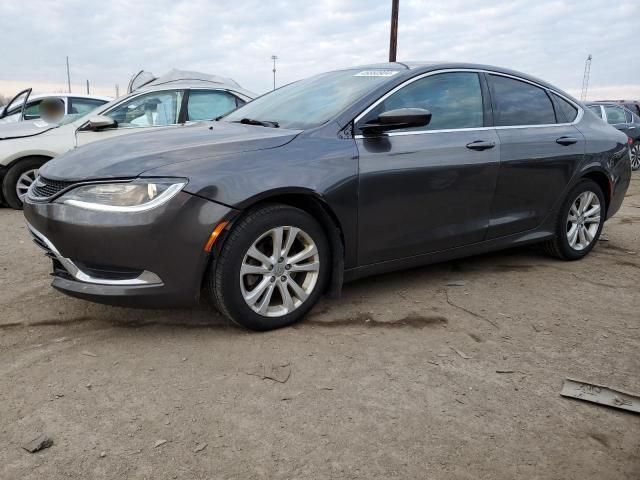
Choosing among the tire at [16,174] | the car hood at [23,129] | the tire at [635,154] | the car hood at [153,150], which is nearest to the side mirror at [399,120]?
the car hood at [153,150]

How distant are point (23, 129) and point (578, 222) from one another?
6.28m

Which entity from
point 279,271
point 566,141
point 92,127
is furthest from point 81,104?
point 566,141

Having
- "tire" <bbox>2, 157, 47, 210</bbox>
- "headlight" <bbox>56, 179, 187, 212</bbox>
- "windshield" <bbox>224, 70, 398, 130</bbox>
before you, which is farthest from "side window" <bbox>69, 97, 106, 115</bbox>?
"headlight" <bbox>56, 179, 187, 212</bbox>

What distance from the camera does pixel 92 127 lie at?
6375 mm

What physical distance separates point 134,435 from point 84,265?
1036 mm

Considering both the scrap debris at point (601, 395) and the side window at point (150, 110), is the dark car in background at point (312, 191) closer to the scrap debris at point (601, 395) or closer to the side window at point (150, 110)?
the scrap debris at point (601, 395)

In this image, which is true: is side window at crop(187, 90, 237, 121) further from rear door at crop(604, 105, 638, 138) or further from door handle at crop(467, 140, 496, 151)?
rear door at crop(604, 105, 638, 138)

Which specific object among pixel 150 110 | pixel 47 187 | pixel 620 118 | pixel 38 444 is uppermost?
pixel 620 118

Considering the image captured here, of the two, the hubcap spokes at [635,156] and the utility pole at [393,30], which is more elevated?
the utility pole at [393,30]

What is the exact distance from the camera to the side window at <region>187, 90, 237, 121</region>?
21.9 ft

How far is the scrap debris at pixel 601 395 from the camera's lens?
7.84 ft

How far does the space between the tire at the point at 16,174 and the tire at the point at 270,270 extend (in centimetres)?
472

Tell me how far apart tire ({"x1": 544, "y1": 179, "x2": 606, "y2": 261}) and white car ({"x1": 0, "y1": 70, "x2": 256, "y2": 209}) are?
162 inches

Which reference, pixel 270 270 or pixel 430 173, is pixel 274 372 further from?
pixel 430 173
